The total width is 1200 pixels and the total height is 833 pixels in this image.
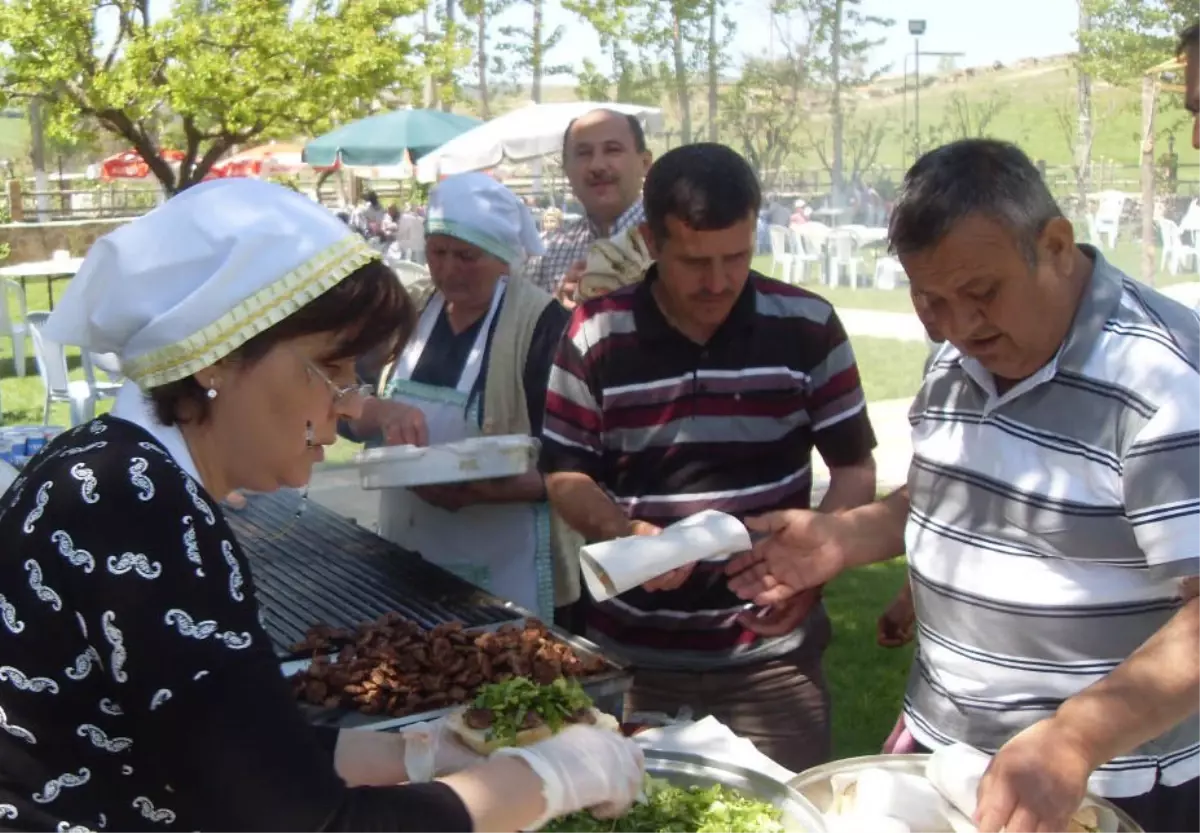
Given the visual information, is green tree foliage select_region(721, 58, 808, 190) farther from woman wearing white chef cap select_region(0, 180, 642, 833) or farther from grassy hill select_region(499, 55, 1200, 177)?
woman wearing white chef cap select_region(0, 180, 642, 833)

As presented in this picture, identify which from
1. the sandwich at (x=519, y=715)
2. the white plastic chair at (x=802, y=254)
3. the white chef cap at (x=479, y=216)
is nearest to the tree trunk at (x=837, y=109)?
the white plastic chair at (x=802, y=254)

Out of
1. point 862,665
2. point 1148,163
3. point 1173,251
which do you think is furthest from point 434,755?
point 1173,251

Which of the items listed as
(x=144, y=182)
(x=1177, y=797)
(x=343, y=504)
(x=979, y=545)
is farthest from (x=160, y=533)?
(x=144, y=182)

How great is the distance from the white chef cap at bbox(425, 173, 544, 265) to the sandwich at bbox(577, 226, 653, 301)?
29 centimetres

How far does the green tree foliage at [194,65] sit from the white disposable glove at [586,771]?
12.4 metres

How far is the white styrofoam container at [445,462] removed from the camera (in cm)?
305

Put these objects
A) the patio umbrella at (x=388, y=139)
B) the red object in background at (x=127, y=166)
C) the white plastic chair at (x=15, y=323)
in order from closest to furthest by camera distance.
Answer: the white plastic chair at (x=15, y=323) < the patio umbrella at (x=388, y=139) < the red object in background at (x=127, y=166)

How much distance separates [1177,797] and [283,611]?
2.01 metres

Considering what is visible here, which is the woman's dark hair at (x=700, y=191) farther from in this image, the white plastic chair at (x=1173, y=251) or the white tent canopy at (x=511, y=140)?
the white plastic chair at (x=1173, y=251)

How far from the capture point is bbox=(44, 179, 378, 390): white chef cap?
4.60 feet

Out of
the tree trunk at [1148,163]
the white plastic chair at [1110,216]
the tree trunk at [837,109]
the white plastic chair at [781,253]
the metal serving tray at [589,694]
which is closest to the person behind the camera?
the metal serving tray at [589,694]

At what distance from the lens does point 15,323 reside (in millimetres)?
12562

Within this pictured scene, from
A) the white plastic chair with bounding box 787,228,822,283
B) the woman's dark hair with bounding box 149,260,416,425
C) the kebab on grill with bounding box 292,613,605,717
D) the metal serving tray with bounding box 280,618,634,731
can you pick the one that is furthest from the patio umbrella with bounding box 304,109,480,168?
the woman's dark hair with bounding box 149,260,416,425

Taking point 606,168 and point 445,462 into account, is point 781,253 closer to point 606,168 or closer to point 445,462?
point 606,168
